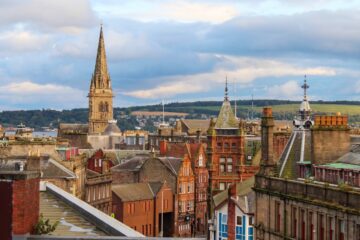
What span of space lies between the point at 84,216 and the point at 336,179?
73.5 feet

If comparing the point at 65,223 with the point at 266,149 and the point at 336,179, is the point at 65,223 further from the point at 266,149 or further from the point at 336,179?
the point at 266,149

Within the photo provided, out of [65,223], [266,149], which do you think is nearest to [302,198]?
[266,149]

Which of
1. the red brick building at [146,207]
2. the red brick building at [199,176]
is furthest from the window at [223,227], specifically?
the red brick building at [199,176]

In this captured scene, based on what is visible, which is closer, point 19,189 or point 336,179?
point 19,189

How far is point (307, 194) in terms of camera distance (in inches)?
1801

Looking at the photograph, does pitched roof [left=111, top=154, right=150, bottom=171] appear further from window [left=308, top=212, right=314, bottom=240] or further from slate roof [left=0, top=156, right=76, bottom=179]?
window [left=308, top=212, right=314, bottom=240]

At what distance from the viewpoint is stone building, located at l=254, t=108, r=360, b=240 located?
134 feet

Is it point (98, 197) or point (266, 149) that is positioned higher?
point (266, 149)

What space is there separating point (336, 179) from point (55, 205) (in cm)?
2093

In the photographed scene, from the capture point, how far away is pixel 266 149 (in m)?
56.4

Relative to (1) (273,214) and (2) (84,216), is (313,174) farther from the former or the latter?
(2) (84,216)

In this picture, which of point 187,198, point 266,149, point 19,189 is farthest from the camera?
point 187,198

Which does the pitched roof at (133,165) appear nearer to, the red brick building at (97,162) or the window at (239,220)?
the red brick building at (97,162)

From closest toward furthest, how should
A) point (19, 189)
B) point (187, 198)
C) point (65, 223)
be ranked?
point (19, 189)
point (65, 223)
point (187, 198)
